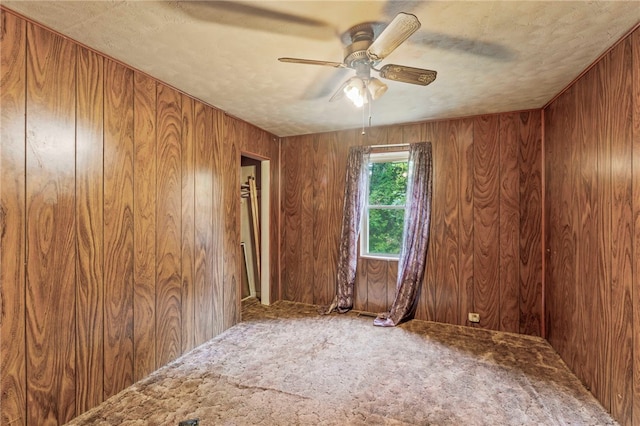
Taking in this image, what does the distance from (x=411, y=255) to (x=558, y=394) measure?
1.70 meters

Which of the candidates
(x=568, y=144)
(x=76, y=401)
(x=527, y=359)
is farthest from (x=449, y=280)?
(x=76, y=401)

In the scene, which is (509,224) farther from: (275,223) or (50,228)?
(50,228)

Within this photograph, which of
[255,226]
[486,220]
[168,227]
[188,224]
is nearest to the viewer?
[168,227]

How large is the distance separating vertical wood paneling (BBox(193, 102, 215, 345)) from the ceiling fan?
1620mm

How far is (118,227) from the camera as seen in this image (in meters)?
2.12

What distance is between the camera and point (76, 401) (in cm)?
187

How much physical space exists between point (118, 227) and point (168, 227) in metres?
0.44

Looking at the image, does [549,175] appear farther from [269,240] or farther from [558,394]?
[269,240]

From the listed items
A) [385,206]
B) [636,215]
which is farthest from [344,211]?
[636,215]

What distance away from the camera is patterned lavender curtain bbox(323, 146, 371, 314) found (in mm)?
3754

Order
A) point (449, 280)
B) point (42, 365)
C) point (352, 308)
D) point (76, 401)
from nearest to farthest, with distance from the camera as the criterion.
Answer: point (42, 365) → point (76, 401) → point (449, 280) → point (352, 308)

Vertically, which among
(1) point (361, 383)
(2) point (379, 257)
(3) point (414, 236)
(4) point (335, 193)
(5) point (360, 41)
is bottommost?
(1) point (361, 383)

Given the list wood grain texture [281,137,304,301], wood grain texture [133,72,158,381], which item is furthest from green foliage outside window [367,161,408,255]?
wood grain texture [133,72,158,381]

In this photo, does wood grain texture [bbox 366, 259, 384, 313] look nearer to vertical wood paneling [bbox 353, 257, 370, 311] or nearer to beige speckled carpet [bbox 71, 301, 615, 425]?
vertical wood paneling [bbox 353, 257, 370, 311]
